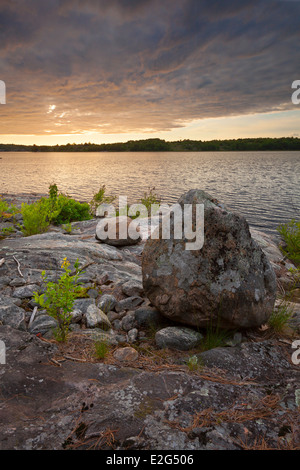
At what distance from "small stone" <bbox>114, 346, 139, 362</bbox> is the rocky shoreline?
13mm

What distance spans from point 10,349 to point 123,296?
226cm

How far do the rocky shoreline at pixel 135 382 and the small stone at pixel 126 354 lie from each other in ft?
0.04

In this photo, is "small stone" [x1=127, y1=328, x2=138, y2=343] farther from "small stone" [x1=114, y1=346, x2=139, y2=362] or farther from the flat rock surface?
the flat rock surface

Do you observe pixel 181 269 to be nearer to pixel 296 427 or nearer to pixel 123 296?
pixel 123 296

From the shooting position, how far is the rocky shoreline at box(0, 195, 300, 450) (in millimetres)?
2283

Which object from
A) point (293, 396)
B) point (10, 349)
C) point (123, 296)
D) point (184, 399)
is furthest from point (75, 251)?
point (293, 396)

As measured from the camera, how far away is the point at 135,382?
293cm

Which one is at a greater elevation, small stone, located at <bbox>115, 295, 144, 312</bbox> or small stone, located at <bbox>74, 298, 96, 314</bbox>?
small stone, located at <bbox>74, 298, 96, 314</bbox>

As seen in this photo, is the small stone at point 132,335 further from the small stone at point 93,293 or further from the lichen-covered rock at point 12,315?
the lichen-covered rock at point 12,315

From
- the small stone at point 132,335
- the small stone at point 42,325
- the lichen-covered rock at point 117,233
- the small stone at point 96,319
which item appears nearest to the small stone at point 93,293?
the small stone at point 96,319

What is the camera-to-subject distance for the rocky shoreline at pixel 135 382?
228 centimetres

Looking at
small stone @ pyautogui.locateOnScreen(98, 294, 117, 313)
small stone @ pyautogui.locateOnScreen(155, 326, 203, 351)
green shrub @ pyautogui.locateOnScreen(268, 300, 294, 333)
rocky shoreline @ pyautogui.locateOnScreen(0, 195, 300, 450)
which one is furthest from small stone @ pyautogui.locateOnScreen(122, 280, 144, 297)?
green shrub @ pyautogui.locateOnScreen(268, 300, 294, 333)

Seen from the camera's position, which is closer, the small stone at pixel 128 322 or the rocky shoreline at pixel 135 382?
the rocky shoreline at pixel 135 382

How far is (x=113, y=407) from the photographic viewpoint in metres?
2.56
